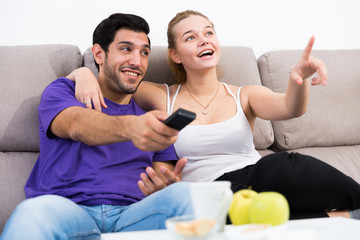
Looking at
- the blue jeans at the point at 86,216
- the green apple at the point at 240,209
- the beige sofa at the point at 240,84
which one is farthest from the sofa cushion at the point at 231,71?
the green apple at the point at 240,209

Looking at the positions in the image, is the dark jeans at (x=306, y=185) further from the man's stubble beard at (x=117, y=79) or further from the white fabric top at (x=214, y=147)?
the man's stubble beard at (x=117, y=79)

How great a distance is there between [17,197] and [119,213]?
1.91 feet

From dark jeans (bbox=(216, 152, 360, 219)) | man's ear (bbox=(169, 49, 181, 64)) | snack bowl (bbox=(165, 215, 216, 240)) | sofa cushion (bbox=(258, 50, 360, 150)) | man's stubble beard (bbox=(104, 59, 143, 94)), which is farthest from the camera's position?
sofa cushion (bbox=(258, 50, 360, 150))

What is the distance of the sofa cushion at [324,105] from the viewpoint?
1.87 meters

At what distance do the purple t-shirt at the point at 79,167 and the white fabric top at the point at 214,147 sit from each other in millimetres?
196

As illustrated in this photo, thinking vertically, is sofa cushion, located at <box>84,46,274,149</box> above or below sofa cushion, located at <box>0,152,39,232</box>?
above

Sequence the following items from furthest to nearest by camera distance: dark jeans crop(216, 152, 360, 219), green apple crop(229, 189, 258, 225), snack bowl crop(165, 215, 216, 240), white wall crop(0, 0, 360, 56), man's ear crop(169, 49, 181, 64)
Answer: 1. white wall crop(0, 0, 360, 56)
2. man's ear crop(169, 49, 181, 64)
3. dark jeans crop(216, 152, 360, 219)
4. green apple crop(229, 189, 258, 225)
5. snack bowl crop(165, 215, 216, 240)

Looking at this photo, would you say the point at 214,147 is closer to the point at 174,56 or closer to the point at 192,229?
Result: the point at 174,56

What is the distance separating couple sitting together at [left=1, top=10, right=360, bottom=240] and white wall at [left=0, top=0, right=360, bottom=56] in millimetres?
487

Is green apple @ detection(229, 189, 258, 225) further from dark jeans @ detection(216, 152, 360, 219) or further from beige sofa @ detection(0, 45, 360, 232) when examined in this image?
beige sofa @ detection(0, 45, 360, 232)

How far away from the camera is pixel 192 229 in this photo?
0.63 metres

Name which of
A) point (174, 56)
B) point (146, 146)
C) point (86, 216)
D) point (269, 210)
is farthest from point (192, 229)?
point (174, 56)

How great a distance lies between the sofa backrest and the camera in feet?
5.16

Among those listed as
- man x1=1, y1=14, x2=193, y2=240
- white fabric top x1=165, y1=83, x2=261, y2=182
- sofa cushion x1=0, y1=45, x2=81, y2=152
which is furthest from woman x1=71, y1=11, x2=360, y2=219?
sofa cushion x1=0, y1=45, x2=81, y2=152
